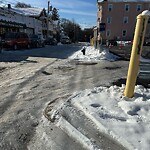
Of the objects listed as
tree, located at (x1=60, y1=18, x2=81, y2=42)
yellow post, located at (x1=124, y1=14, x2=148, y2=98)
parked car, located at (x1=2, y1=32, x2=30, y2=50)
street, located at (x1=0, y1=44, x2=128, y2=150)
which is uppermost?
yellow post, located at (x1=124, y1=14, x2=148, y2=98)

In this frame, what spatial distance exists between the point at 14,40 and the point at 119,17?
1735 inches

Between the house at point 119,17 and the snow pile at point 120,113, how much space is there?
60.2m

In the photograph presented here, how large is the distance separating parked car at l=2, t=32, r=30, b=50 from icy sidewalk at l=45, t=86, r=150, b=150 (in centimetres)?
2221

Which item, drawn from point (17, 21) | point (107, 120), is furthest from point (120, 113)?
point (17, 21)

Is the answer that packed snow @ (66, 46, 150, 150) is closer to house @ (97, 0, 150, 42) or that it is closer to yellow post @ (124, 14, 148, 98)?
yellow post @ (124, 14, 148, 98)

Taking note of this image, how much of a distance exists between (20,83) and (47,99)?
240cm

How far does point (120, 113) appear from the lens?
15.4ft

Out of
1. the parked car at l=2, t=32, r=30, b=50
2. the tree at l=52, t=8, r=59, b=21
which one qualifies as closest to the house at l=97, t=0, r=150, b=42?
the parked car at l=2, t=32, r=30, b=50

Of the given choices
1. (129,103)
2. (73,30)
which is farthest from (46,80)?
(73,30)

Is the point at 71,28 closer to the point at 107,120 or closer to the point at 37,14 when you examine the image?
the point at 37,14

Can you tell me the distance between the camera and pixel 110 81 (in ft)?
27.3

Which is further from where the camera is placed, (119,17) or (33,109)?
(119,17)

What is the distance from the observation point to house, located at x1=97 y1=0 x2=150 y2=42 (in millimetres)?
64938

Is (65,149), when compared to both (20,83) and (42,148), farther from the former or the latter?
(20,83)
